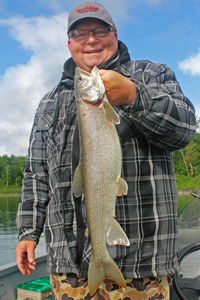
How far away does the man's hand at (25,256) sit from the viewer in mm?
2637

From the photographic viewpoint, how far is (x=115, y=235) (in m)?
1.84

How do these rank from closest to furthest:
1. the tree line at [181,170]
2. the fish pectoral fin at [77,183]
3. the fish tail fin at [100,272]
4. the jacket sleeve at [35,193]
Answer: the fish tail fin at [100,272] → the fish pectoral fin at [77,183] → the jacket sleeve at [35,193] → the tree line at [181,170]

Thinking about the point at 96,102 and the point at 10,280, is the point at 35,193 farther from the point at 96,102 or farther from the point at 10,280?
the point at 10,280

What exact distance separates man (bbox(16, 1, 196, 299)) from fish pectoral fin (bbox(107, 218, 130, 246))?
0.39m

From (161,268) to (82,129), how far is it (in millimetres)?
1384

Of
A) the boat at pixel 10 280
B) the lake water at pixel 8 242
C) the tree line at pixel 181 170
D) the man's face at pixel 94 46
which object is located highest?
the tree line at pixel 181 170

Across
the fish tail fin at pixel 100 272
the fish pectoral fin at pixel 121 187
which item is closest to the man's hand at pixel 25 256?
the fish tail fin at pixel 100 272

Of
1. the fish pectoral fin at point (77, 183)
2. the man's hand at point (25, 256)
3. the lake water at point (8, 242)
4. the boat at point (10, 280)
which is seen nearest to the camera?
the fish pectoral fin at point (77, 183)

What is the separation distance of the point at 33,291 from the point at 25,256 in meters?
2.17

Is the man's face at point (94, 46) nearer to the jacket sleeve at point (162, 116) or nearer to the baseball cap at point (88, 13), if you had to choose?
the baseball cap at point (88, 13)

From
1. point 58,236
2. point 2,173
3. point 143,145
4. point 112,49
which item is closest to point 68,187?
point 58,236

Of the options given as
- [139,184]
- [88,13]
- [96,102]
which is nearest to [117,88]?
[96,102]

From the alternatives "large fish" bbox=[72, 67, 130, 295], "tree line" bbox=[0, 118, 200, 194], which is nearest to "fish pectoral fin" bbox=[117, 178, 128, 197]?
"large fish" bbox=[72, 67, 130, 295]

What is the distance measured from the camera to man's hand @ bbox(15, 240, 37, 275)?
2637 mm
